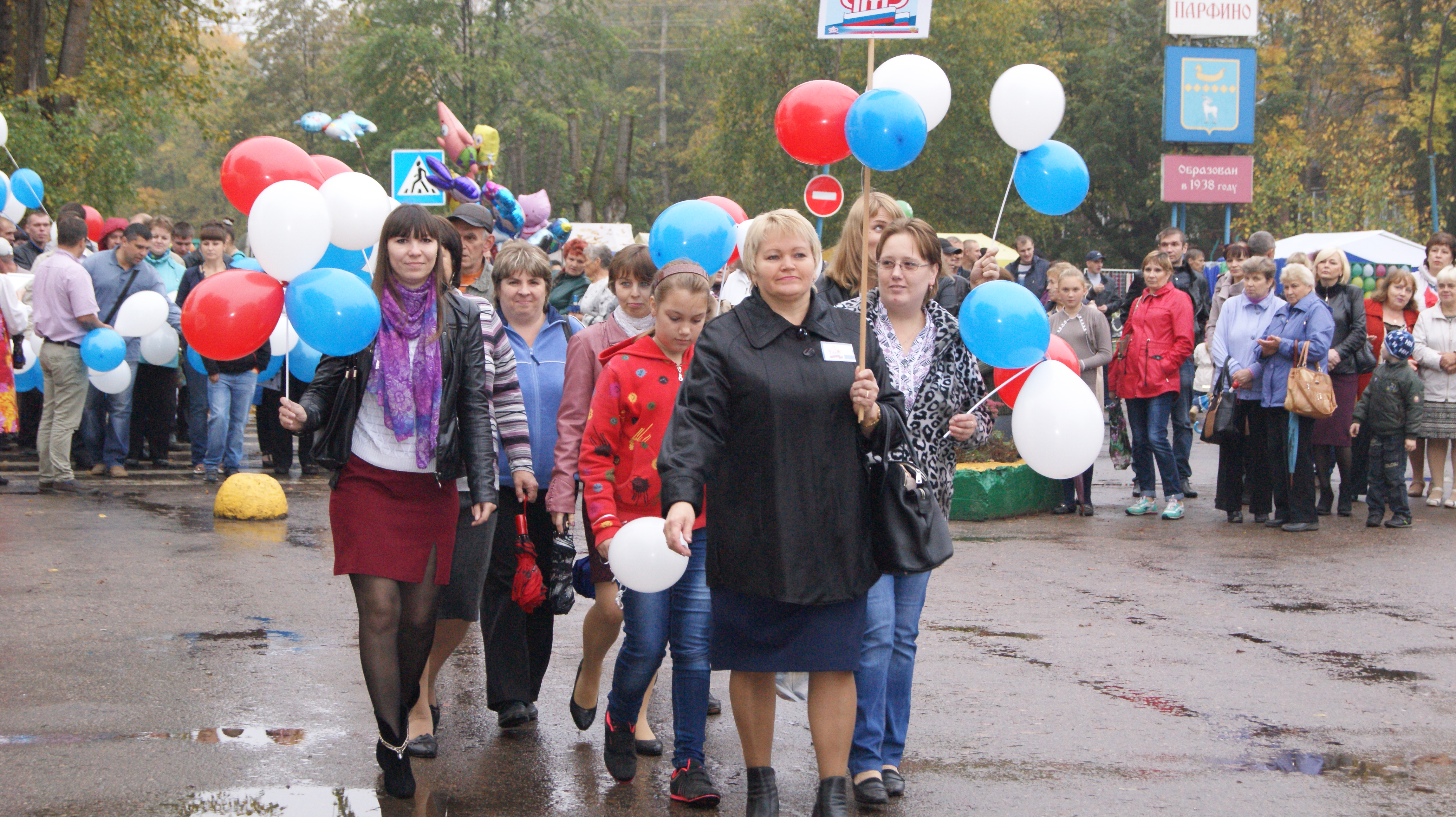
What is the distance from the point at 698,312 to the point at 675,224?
0.81 m

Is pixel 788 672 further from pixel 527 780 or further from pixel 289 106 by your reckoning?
pixel 289 106

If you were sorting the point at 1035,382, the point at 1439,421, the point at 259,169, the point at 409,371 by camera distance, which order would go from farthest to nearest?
the point at 1439,421, the point at 259,169, the point at 1035,382, the point at 409,371

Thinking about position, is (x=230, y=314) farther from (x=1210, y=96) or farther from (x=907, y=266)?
(x=1210, y=96)

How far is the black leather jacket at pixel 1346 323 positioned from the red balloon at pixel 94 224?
467 inches

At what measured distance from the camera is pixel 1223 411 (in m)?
10.0

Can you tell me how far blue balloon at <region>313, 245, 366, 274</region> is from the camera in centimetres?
516

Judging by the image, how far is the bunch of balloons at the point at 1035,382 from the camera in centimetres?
452

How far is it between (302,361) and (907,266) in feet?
21.8

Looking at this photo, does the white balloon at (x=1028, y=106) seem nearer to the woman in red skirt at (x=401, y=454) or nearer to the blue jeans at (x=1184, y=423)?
the woman in red skirt at (x=401, y=454)

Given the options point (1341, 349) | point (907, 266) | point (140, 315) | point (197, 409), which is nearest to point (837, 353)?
point (907, 266)

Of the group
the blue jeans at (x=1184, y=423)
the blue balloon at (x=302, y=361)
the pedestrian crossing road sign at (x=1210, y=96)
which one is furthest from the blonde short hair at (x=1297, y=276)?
the pedestrian crossing road sign at (x=1210, y=96)

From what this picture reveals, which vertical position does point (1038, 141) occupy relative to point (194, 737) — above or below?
above

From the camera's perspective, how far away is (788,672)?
3979mm

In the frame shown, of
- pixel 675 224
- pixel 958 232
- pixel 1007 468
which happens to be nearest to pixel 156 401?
pixel 1007 468
